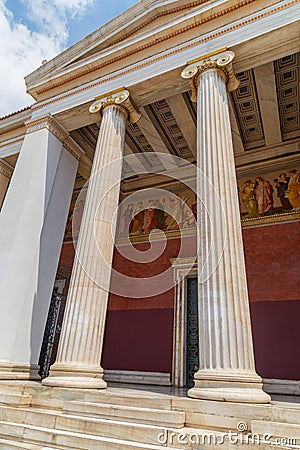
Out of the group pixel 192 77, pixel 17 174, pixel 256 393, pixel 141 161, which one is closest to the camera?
pixel 256 393

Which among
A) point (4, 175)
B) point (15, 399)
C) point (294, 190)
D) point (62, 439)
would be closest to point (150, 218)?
point (294, 190)

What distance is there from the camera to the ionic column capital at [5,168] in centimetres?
1000

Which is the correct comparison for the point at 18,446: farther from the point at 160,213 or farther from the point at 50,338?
the point at 160,213

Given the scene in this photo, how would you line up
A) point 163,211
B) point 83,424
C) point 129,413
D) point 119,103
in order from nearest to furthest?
point 83,424 → point 129,413 → point 119,103 → point 163,211

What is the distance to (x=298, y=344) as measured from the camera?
273 inches

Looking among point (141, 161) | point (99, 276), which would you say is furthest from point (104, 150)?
point (141, 161)

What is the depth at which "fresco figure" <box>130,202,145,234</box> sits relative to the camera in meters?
10.6

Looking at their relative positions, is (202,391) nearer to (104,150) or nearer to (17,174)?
(104,150)

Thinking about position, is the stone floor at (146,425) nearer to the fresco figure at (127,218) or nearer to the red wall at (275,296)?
the red wall at (275,296)

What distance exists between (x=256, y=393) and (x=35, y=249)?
5.20 m

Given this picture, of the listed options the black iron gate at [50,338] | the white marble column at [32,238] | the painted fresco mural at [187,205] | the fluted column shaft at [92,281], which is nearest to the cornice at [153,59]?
the white marble column at [32,238]

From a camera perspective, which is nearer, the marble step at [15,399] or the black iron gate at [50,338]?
the marble step at [15,399]

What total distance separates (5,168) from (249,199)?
25.0 feet

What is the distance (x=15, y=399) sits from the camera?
4344 mm
